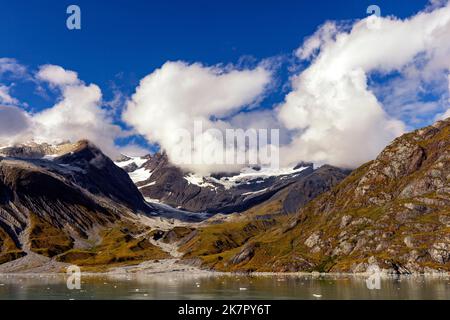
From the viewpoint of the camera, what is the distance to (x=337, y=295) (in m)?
170
